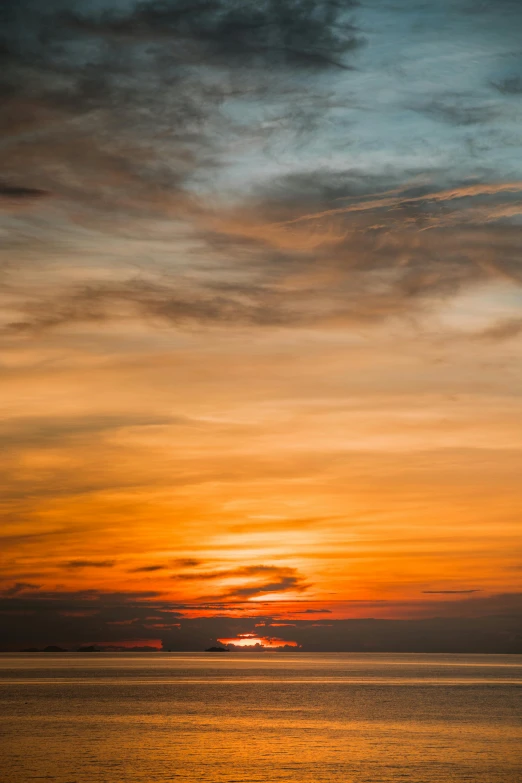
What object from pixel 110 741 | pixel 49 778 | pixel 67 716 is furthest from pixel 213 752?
pixel 67 716

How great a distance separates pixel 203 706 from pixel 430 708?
130ft

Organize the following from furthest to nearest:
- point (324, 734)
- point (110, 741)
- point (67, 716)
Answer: point (67, 716)
point (324, 734)
point (110, 741)

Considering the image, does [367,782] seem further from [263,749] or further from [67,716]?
[67,716]

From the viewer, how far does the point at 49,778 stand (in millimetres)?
71938

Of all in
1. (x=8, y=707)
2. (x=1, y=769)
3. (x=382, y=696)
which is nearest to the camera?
(x=1, y=769)

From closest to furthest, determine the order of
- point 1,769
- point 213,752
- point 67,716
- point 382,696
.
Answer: point 1,769
point 213,752
point 67,716
point 382,696

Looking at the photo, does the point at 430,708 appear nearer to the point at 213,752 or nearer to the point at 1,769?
the point at 213,752

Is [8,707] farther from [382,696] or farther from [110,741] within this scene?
[382,696]

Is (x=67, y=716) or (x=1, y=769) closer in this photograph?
(x=1, y=769)

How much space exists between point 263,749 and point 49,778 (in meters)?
27.7

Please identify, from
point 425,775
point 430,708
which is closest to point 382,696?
point 430,708

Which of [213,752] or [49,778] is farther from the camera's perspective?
[213,752]

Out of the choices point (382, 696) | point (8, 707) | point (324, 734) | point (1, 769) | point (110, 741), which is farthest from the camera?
point (382, 696)

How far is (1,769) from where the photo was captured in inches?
2977
